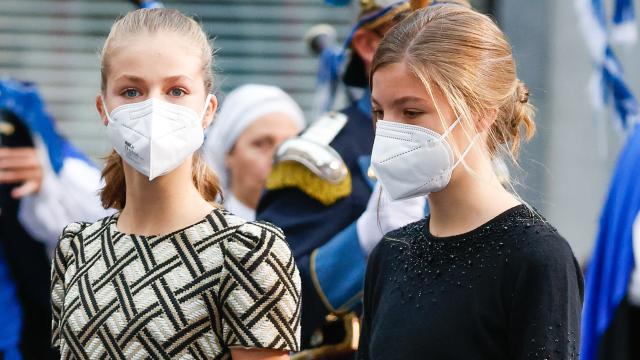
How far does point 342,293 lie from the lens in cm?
387

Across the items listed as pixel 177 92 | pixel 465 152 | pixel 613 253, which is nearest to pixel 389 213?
pixel 613 253

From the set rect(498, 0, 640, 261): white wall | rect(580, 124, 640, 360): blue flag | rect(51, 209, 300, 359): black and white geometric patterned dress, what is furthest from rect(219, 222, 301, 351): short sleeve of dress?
rect(498, 0, 640, 261): white wall

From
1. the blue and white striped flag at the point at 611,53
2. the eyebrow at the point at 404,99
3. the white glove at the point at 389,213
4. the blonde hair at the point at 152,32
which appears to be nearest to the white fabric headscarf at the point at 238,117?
the blue and white striped flag at the point at 611,53

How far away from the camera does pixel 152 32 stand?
9.39 ft

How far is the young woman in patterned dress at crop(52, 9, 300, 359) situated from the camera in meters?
2.71

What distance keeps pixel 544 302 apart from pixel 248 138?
10.3 feet

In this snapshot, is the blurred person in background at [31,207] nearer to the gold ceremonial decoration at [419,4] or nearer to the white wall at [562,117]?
the gold ceremonial decoration at [419,4]

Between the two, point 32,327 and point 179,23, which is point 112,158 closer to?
point 179,23

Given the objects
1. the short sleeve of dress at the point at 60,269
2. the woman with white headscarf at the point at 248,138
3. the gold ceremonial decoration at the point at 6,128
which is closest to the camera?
the short sleeve of dress at the point at 60,269

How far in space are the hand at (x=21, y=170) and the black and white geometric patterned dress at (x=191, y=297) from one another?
6.82ft

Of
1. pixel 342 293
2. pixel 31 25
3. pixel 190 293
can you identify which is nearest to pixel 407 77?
pixel 190 293

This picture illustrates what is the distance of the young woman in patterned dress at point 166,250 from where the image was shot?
2711 millimetres

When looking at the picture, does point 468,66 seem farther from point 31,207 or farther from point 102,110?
point 31,207

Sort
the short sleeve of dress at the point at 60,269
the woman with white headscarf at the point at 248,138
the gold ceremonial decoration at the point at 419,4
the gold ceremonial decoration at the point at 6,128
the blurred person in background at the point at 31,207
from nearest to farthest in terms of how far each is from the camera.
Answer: the short sleeve of dress at the point at 60,269, the gold ceremonial decoration at the point at 419,4, the blurred person in background at the point at 31,207, the gold ceremonial decoration at the point at 6,128, the woman with white headscarf at the point at 248,138
